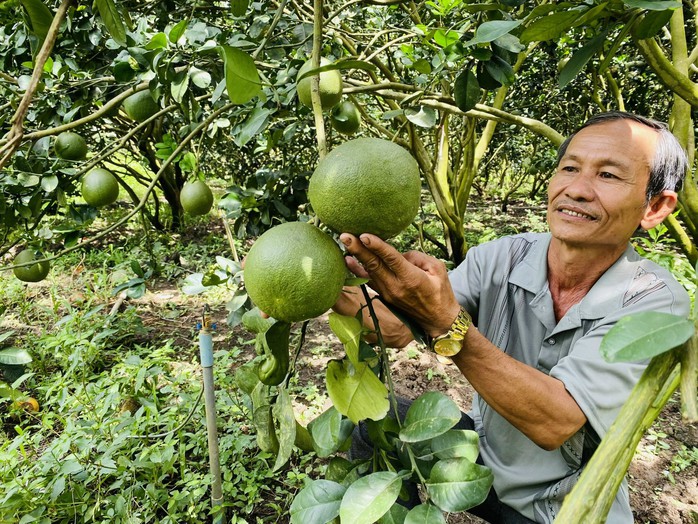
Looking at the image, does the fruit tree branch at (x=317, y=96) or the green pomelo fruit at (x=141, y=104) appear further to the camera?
the green pomelo fruit at (x=141, y=104)

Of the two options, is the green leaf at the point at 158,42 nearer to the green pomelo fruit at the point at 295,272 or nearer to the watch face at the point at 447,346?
the green pomelo fruit at the point at 295,272

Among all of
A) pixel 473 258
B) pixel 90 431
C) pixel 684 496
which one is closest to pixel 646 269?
pixel 473 258

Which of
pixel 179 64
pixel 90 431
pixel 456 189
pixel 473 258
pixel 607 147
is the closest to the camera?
pixel 179 64

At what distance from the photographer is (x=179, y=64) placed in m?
1.32

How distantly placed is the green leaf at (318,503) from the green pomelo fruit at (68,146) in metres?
1.46

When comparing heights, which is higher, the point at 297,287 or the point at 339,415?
the point at 297,287

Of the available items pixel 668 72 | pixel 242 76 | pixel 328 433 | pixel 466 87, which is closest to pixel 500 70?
pixel 466 87

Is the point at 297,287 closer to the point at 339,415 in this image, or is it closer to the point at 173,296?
the point at 339,415

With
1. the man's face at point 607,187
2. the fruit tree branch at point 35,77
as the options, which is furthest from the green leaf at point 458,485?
the man's face at point 607,187

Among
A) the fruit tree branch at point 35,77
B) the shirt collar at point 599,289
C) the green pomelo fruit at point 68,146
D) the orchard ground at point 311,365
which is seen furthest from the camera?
the orchard ground at point 311,365

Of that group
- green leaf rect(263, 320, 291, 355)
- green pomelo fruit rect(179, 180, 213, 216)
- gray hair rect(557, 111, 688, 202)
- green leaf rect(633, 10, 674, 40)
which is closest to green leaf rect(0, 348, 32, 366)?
green pomelo fruit rect(179, 180, 213, 216)

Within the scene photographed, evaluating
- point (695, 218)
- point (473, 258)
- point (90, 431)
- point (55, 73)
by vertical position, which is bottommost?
point (90, 431)

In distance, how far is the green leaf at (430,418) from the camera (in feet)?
2.29

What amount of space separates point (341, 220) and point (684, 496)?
239cm
